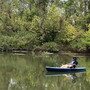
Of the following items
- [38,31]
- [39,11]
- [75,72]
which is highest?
[39,11]

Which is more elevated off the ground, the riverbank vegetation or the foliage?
the riverbank vegetation

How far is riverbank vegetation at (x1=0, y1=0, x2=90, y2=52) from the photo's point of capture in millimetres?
33438

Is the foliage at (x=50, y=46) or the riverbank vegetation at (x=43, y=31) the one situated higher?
the riverbank vegetation at (x=43, y=31)

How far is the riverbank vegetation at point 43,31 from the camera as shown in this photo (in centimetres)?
3344

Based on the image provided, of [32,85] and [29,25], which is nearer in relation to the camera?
[32,85]

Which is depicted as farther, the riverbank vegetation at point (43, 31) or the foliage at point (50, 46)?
the riverbank vegetation at point (43, 31)

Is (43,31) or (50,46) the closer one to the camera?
(50,46)

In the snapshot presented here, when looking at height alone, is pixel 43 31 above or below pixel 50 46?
above

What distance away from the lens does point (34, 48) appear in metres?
33.8

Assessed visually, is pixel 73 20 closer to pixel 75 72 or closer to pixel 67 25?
pixel 67 25

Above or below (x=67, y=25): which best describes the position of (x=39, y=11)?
above

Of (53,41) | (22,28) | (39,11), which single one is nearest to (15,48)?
(22,28)

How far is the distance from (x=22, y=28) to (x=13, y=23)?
2.20 meters

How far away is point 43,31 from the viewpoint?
3566 centimetres
